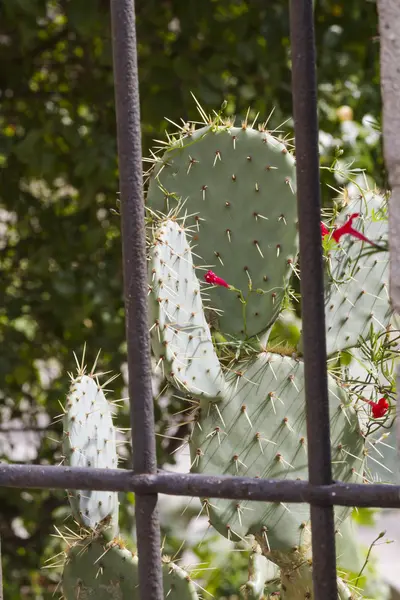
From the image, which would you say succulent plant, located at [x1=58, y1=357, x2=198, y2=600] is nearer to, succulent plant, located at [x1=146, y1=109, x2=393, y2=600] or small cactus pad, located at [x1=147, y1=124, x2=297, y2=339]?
succulent plant, located at [x1=146, y1=109, x2=393, y2=600]

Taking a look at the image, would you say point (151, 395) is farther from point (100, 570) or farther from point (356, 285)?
point (356, 285)

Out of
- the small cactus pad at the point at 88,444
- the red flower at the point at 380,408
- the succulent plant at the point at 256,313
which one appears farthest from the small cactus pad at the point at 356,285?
the small cactus pad at the point at 88,444

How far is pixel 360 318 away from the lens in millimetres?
1255

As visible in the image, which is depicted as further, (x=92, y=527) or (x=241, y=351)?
(x=241, y=351)

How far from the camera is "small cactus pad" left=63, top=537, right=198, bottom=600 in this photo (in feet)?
3.63

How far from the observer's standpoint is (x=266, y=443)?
1166mm

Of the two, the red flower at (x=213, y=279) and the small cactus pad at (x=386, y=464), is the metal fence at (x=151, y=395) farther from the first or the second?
the small cactus pad at (x=386, y=464)

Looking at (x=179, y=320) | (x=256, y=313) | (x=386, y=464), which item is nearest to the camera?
(x=179, y=320)

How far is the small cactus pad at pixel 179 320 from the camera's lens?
3.52 ft

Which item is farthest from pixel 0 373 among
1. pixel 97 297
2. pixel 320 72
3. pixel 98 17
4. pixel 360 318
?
pixel 360 318

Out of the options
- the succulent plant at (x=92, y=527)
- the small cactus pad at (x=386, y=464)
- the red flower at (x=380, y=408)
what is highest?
the red flower at (x=380, y=408)

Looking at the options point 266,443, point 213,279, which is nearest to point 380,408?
point 266,443

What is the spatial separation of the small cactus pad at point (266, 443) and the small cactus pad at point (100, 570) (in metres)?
0.12

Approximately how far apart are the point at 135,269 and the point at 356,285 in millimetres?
485
